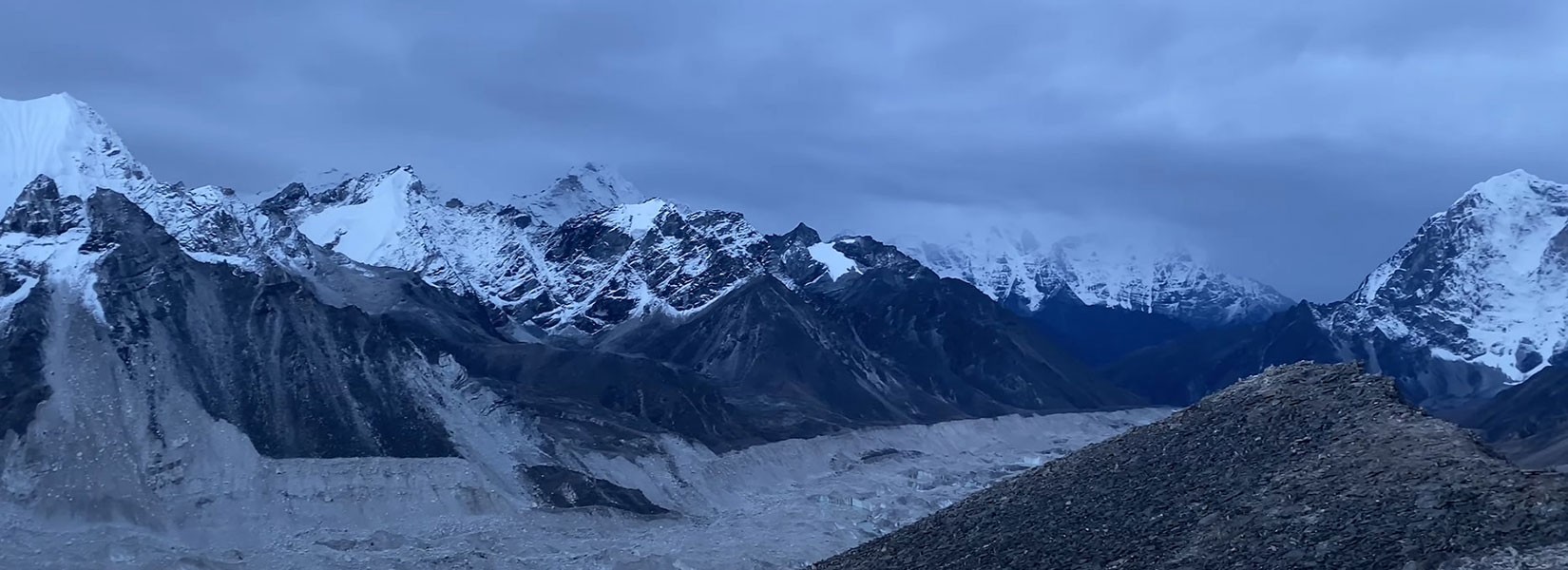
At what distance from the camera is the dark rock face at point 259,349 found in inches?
4663

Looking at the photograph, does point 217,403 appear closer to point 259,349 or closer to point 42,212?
point 259,349

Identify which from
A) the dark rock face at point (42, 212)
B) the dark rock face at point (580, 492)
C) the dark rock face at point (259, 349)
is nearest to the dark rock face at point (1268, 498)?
the dark rock face at point (580, 492)

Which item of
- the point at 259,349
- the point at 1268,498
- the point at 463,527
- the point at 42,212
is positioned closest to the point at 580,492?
the point at 463,527

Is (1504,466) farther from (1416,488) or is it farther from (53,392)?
(53,392)

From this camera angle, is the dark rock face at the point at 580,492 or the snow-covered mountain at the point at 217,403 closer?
the snow-covered mountain at the point at 217,403

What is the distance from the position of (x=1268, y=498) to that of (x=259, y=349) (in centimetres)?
10261

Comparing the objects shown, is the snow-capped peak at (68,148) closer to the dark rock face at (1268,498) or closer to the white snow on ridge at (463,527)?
the white snow on ridge at (463,527)

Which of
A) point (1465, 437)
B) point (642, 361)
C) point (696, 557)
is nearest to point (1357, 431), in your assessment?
point (1465, 437)

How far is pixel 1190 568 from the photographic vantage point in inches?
1403

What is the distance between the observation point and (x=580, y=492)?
125 meters

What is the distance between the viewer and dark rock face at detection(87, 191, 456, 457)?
11844cm

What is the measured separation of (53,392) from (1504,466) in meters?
99.8

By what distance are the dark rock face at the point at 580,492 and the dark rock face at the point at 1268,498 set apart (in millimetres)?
78057

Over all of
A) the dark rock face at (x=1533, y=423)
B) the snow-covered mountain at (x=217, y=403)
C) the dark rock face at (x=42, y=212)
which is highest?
the dark rock face at (x=42, y=212)
